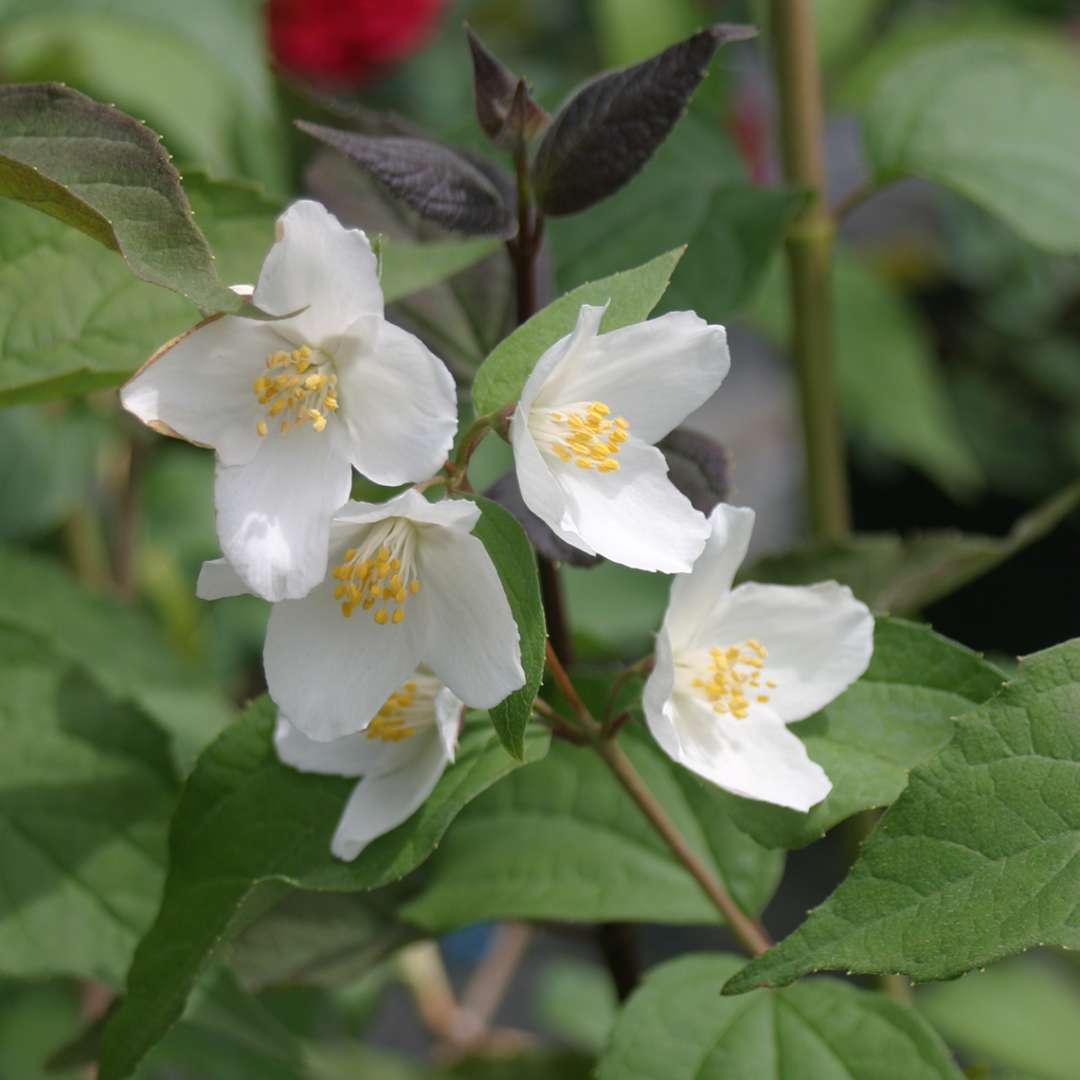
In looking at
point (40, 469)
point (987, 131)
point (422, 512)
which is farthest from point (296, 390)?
point (40, 469)

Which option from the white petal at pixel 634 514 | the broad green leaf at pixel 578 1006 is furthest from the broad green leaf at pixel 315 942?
the broad green leaf at pixel 578 1006

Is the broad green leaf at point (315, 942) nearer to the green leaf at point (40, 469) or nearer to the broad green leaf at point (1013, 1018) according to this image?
the green leaf at point (40, 469)

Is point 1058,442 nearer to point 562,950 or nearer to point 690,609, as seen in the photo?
point 562,950

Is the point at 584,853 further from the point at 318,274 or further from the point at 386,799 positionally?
the point at 318,274

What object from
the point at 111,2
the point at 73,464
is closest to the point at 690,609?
the point at 73,464

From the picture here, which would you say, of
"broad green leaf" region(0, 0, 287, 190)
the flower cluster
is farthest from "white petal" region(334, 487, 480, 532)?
"broad green leaf" region(0, 0, 287, 190)

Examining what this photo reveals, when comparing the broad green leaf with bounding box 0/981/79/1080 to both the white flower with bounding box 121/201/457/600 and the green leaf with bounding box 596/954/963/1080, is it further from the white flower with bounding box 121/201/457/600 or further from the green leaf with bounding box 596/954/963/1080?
the white flower with bounding box 121/201/457/600
